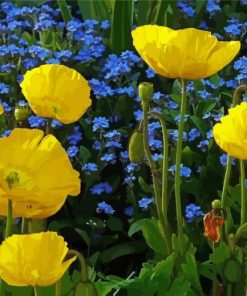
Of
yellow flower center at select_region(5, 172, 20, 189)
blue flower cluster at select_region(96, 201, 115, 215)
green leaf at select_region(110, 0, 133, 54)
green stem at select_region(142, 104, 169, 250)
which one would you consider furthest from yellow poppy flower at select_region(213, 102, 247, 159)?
green leaf at select_region(110, 0, 133, 54)

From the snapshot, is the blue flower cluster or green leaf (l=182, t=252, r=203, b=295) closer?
green leaf (l=182, t=252, r=203, b=295)

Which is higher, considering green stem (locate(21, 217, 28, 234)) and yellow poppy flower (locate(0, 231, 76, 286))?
yellow poppy flower (locate(0, 231, 76, 286))

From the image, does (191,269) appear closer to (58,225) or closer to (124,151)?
(58,225)

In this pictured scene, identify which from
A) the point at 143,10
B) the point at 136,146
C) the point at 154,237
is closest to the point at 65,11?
the point at 143,10

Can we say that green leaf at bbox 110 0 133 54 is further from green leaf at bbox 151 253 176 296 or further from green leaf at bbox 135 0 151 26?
green leaf at bbox 151 253 176 296

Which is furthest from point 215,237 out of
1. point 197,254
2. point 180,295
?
point 197,254

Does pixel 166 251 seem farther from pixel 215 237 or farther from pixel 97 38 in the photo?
pixel 97 38

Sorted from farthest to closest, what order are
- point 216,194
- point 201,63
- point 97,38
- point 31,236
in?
point 97,38, point 216,194, point 201,63, point 31,236
